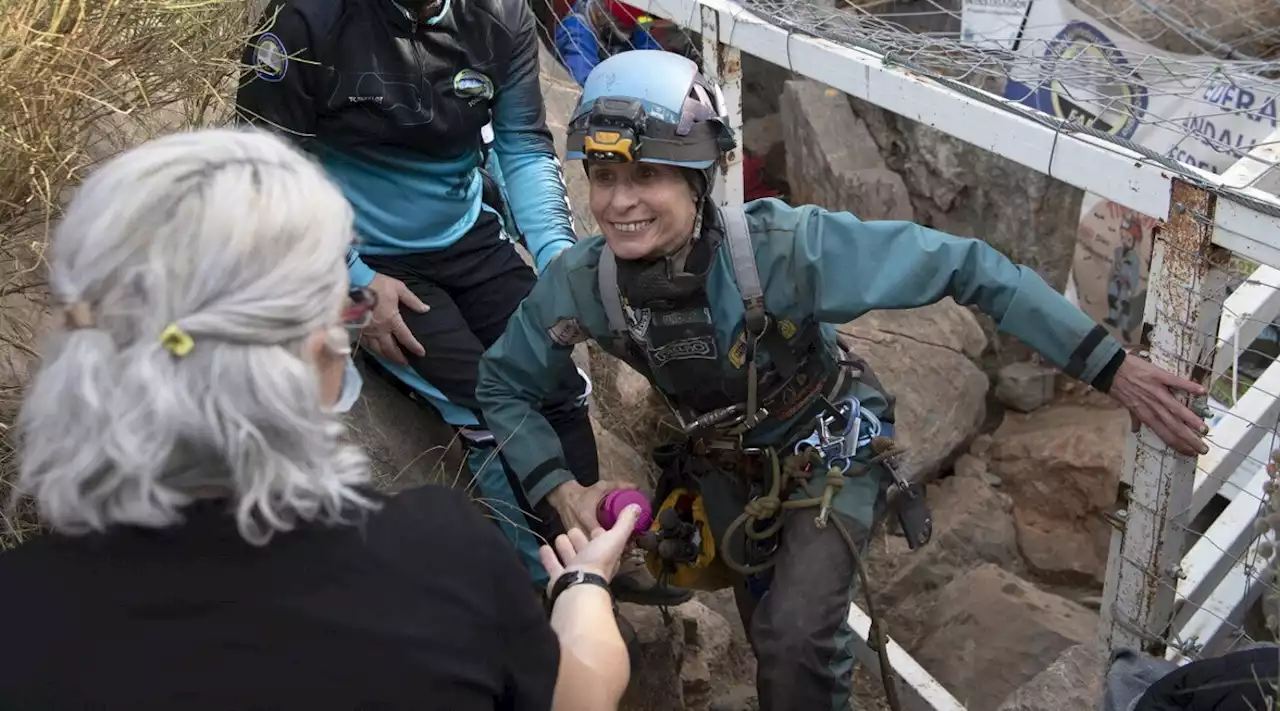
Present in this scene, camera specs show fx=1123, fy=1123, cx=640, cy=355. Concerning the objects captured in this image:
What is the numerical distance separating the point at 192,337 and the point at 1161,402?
2143 mm

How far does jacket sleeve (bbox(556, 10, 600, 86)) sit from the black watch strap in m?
3.88

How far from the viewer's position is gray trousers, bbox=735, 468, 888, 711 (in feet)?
9.11

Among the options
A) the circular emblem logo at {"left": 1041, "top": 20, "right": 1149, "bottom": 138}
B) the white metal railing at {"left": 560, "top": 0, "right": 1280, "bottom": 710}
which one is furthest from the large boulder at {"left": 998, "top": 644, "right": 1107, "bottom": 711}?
the circular emblem logo at {"left": 1041, "top": 20, "right": 1149, "bottom": 138}

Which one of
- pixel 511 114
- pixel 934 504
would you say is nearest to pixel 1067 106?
pixel 934 504

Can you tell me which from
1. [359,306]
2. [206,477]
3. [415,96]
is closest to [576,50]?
[415,96]

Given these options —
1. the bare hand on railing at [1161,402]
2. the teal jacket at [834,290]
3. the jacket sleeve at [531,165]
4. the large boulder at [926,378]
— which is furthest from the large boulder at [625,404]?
the bare hand on railing at [1161,402]

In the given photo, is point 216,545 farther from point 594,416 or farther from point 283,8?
point 594,416

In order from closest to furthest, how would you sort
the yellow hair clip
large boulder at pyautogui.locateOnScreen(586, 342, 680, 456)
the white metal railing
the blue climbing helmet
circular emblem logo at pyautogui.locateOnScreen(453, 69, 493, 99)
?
the yellow hair clip → the white metal railing → the blue climbing helmet → circular emblem logo at pyautogui.locateOnScreen(453, 69, 493, 99) → large boulder at pyautogui.locateOnScreen(586, 342, 680, 456)

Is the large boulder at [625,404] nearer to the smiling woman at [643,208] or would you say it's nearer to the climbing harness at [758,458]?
the climbing harness at [758,458]

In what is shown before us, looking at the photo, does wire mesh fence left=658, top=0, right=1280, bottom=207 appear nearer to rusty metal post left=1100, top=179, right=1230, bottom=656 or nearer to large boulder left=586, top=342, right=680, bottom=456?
rusty metal post left=1100, top=179, right=1230, bottom=656

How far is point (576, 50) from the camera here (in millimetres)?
5520

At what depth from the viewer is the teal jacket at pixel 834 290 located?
262 centimetres

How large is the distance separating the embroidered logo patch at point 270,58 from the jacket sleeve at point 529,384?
93cm

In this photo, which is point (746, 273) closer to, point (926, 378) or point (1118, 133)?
point (926, 378)
